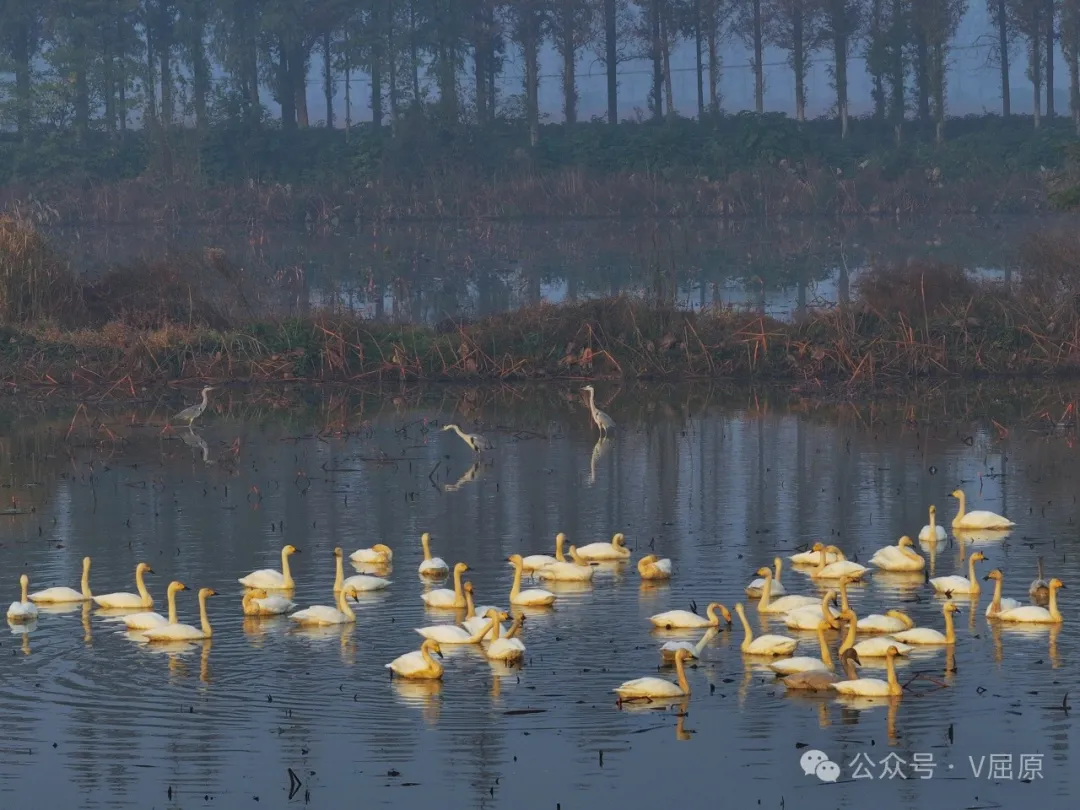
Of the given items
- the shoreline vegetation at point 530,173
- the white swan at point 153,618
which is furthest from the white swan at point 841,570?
the shoreline vegetation at point 530,173

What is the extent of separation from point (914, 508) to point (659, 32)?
247 feet

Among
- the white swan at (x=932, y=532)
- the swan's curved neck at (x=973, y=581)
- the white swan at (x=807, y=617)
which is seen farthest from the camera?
the white swan at (x=932, y=532)

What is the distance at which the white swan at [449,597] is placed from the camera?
58.5ft

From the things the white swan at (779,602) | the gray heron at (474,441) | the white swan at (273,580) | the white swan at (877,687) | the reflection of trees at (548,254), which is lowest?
the white swan at (877,687)

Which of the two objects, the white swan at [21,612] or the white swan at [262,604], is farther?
the white swan at [262,604]

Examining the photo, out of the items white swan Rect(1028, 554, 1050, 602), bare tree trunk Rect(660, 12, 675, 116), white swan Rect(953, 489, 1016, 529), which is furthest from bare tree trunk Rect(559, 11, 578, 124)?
white swan Rect(1028, 554, 1050, 602)

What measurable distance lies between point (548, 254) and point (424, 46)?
35.5 meters

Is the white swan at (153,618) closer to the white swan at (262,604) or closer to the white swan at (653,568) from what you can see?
the white swan at (262,604)

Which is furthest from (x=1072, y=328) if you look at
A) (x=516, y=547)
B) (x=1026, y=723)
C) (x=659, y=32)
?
(x=659, y=32)

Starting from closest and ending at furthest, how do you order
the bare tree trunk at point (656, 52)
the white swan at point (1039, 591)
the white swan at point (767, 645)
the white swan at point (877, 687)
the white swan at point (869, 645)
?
the white swan at point (877, 687), the white swan at point (869, 645), the white swan at point (767, 645), the white swan at point (1039, 591), the bare tree trunk at point (656, 52)

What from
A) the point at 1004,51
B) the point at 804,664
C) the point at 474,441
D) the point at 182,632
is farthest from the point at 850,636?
the point at 1004,51

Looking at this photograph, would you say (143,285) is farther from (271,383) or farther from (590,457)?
(590,457)

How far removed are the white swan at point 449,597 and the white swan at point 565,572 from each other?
3.83ft

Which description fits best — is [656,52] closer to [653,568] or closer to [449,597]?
[653,568]
